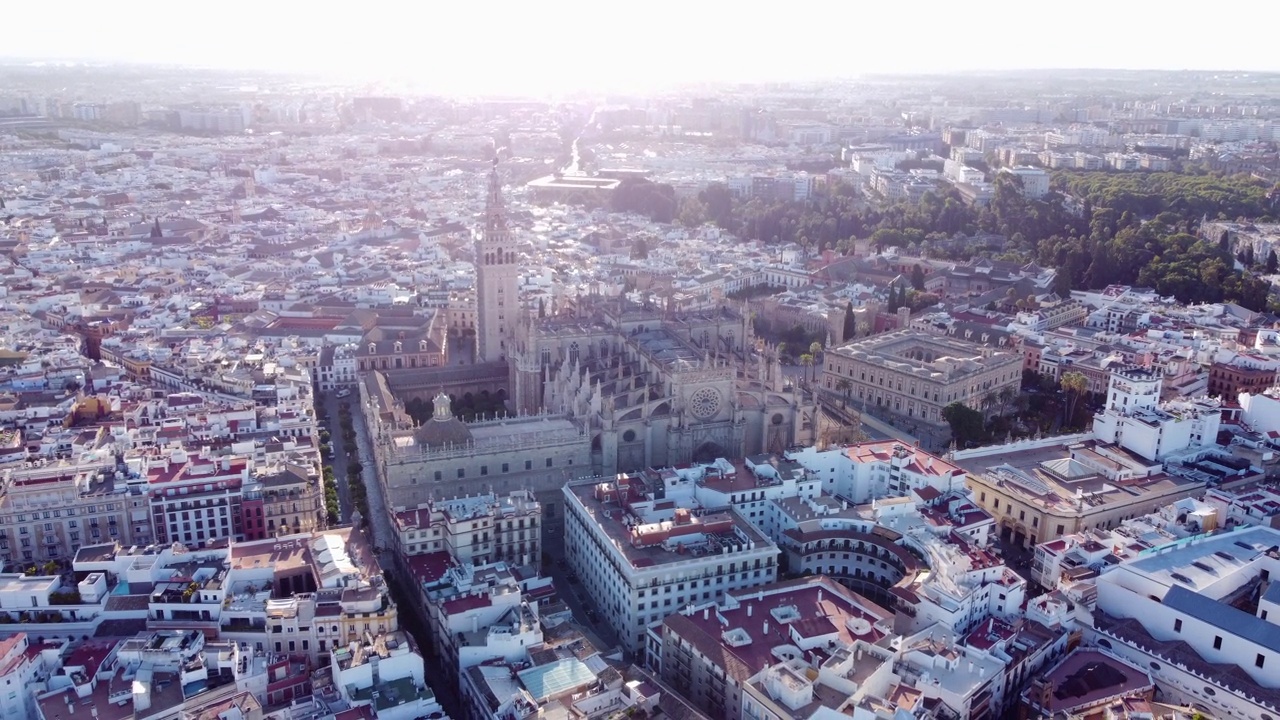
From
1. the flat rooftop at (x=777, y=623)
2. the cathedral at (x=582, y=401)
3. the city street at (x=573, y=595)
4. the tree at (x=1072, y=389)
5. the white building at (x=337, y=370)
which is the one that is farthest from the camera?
the white building at (x=337, y=370)

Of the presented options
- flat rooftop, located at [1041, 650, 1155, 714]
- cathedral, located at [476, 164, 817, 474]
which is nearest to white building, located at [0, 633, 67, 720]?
cathedral, located at [476, 164, 817, 474]

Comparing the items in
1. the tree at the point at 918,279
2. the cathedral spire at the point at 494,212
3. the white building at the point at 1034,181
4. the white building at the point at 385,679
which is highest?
the cathedral spire at the point at 494,212

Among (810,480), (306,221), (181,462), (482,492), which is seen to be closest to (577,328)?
(482,492)

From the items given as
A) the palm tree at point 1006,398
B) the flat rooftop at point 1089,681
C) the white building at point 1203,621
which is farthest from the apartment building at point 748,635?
the palm tree at point 1006,398

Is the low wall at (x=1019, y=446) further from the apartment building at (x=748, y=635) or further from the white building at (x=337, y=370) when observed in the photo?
the white building at (x=337, y=370)

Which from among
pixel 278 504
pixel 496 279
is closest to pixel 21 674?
pixel 278 504

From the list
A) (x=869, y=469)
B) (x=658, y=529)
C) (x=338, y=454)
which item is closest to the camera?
(x=658, y=529)

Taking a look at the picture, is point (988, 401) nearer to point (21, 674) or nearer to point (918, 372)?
point (918, 372)
